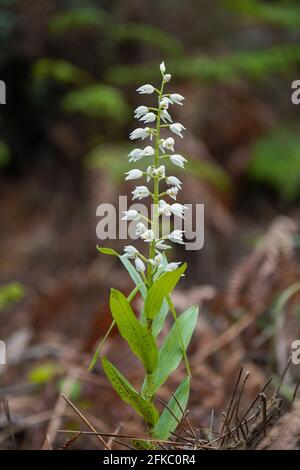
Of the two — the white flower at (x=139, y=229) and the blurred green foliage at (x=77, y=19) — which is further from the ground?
the blurred green foliage at (x=77, y=19)

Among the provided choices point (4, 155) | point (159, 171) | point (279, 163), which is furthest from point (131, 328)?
point (4, 155)

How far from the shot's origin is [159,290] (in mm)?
1318

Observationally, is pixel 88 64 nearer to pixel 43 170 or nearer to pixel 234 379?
pixel 43 170

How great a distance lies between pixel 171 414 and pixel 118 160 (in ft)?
13.0

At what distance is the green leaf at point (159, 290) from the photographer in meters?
1.29

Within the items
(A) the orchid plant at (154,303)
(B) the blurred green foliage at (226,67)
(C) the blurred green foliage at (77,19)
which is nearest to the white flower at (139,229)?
(A) the orchid plant at (154,303)

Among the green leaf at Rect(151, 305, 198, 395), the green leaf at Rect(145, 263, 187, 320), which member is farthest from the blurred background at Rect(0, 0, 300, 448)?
the green leaf at Rect(145, 263, 187, 320)

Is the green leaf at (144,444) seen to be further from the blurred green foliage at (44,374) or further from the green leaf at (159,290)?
the blurred green foliage at (44,374)

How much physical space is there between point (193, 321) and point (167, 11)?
668cm

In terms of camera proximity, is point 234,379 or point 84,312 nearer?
point 234,379

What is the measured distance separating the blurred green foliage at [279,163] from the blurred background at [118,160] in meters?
0.02

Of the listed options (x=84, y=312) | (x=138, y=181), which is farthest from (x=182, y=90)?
(x=84, y=312)

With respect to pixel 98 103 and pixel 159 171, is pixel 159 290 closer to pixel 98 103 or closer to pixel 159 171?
pixel 159 171

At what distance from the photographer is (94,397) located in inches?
117
